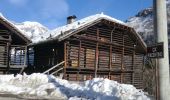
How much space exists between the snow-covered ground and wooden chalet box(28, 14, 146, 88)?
5.59 m

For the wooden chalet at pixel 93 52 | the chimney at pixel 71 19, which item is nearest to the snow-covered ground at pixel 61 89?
the wooden chalet at pixel 93 52

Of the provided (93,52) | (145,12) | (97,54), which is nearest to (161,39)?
(97,54)

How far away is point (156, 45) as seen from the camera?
11930 mm

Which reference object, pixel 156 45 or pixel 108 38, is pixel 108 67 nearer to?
pixel 108 38

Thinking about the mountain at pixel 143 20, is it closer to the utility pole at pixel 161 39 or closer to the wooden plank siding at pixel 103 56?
the wooden plank siding at pixel 103 56

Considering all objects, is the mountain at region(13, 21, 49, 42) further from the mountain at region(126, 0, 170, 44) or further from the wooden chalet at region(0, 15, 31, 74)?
the mountain at region(126, 0, 170, 44)

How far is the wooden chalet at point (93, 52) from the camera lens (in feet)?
98.0

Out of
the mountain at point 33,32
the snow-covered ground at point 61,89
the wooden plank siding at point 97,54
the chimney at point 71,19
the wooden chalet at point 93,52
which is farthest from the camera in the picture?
the chimney at point 71,19

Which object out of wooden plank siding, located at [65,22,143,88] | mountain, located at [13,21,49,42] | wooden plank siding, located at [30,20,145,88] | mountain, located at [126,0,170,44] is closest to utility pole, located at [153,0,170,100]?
wooden plank siding, located at [30,20,145,88]

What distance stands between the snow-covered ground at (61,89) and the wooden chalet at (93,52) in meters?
5.59

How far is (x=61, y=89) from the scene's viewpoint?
806 inches

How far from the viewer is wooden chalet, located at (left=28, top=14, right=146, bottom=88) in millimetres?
29859

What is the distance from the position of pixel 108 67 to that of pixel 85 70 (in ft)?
8.74

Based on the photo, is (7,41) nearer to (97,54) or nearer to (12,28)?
(12,28)
